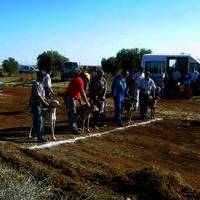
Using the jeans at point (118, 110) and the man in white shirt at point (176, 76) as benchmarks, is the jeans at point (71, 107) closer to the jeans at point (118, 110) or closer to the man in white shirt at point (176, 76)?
the jeans at point (118, 110)

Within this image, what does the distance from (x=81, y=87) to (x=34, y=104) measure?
1798 millimetres

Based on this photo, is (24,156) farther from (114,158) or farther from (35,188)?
(35,188)

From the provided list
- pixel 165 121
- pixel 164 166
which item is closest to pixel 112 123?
pixel 165 121

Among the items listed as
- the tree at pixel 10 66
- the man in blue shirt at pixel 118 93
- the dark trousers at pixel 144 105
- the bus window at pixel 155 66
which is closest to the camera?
the man in blue shirt at pixel 118 93

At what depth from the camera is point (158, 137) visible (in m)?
16.2

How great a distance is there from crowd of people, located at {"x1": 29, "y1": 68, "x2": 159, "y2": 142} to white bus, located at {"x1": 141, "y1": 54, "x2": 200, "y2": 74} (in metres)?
11.3

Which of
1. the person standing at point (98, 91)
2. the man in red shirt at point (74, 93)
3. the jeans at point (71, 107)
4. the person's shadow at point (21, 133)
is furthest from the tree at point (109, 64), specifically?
the man in red shirt at point (74, 93)

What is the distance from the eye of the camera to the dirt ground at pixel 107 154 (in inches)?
401

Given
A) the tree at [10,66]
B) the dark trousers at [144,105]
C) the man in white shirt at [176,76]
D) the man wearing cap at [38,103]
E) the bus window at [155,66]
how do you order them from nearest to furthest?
the man wearing cap at [38,103]
the dark trousers at [144,105]
the man in white shirt at [176,76]
the bus window at [155,66]
the tree at [10,66]

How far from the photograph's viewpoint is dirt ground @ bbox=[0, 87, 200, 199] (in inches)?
401

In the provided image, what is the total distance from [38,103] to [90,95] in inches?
152

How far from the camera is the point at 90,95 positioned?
1741 centimetres

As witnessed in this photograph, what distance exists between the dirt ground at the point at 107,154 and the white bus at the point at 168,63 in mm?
13677

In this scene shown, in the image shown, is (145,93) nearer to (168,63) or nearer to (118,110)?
(118,110)
